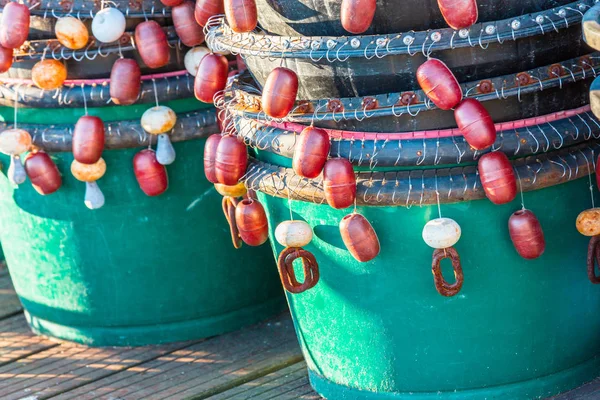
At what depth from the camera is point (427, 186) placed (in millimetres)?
1927

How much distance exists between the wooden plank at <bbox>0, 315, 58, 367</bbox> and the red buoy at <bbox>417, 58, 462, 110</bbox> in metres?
1.51

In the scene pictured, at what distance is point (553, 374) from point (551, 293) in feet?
0.68

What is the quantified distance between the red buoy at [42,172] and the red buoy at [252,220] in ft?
1.93

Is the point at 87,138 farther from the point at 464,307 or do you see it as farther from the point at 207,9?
the point at 464,307

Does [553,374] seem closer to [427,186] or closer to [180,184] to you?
[427,186]

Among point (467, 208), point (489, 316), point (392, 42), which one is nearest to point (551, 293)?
point (489, 316)

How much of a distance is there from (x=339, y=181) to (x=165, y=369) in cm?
97

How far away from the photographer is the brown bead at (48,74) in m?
2.45

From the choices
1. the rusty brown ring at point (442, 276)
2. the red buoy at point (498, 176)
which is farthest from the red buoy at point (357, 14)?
the rusty brown ring at point (442, 276)

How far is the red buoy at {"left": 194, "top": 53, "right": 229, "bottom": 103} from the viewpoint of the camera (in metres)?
2.24

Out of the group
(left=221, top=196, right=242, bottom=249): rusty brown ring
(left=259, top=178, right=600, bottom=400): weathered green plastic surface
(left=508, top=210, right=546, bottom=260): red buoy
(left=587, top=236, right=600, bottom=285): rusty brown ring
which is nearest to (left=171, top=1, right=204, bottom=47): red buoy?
(left=221, top=196, right=242, bottom=249): rusty brown ring

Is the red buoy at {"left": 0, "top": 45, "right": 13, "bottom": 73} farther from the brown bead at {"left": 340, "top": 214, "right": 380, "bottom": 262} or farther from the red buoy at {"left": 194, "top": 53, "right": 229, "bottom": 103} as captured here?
the brown bead at {"left": 340, "top": 214, "right": 380, "bottom": 262}

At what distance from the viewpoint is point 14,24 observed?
2350mm

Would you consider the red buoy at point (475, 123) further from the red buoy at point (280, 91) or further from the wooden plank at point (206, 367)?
the wooden plank at point (206, 367)
